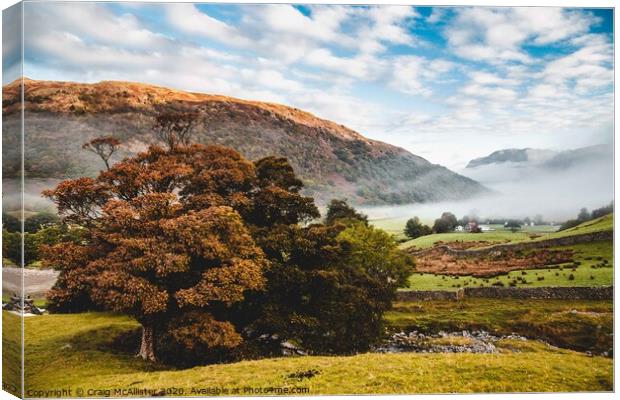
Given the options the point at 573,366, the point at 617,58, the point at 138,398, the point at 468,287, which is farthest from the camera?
the point at 468,287

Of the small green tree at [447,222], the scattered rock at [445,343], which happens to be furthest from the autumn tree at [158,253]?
the small green tree at [447,222]

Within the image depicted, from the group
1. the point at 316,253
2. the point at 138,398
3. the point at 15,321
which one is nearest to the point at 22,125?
the point at 15,321

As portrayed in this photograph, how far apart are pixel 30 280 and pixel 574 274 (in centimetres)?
1835

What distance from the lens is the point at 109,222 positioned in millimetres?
18375

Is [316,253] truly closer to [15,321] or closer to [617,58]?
[15,321]

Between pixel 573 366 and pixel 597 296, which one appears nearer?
pixel 573 366

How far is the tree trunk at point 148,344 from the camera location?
19.0 m

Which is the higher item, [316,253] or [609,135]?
[609,135]

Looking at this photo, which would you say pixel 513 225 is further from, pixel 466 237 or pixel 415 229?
pixel 415 229

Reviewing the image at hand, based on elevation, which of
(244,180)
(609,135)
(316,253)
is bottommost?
(316,253)

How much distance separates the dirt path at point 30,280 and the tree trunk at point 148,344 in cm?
339

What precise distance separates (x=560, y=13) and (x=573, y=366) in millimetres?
11640

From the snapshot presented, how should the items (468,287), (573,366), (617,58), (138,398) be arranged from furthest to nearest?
1. (468,287)
2. (617,58)
3. (573,366)
4. (138,398)

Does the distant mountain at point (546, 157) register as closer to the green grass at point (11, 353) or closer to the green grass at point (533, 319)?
the green grass at point (533, 319)
